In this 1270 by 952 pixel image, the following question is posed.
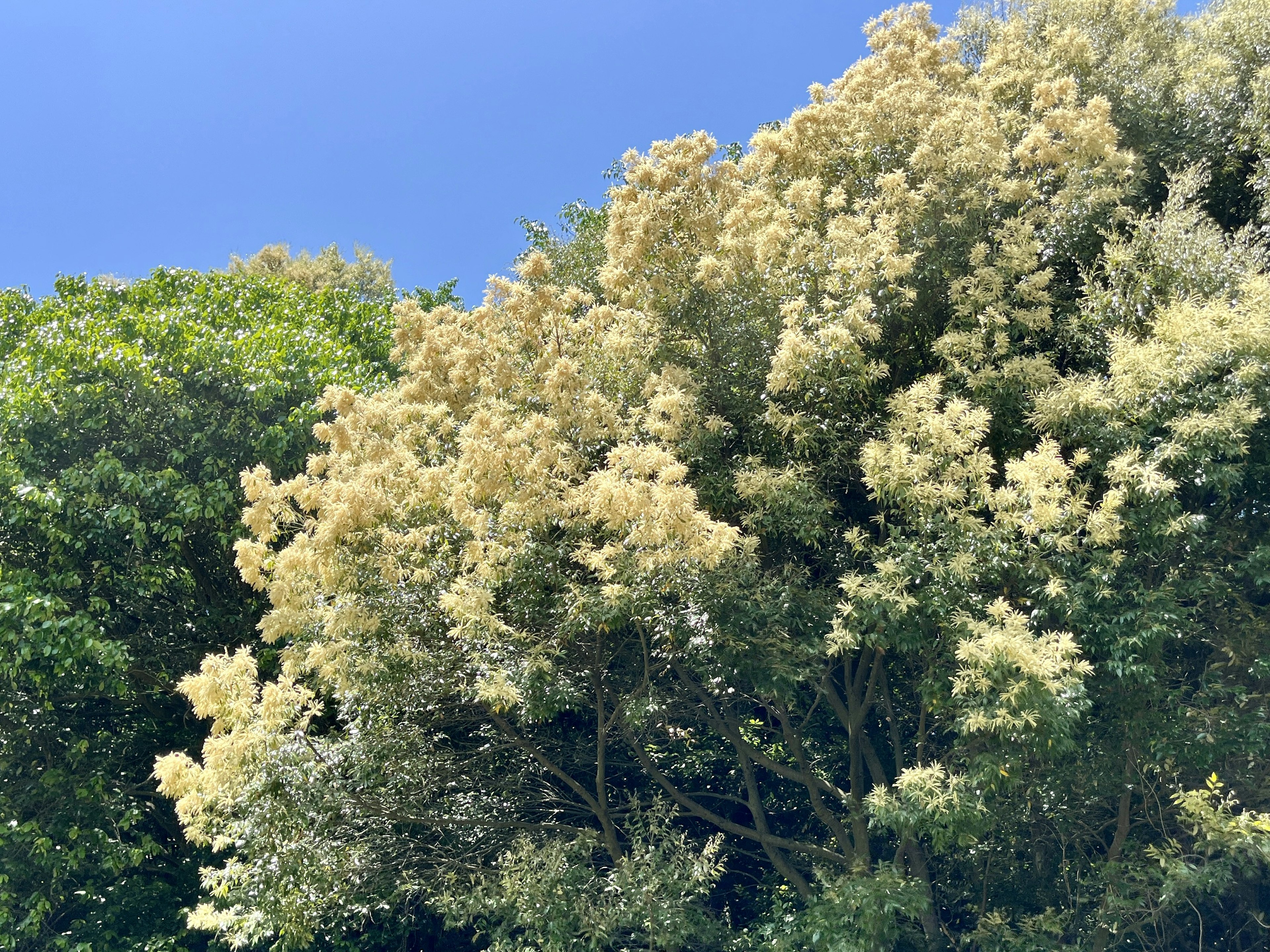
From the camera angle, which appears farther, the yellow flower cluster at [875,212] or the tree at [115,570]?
the tree at [115,570]

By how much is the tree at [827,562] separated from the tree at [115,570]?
1285 millimetres

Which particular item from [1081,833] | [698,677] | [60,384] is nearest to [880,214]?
[698,677]

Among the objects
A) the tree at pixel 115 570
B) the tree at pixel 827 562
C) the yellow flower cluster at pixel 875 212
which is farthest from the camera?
the tree at pixel 115 570

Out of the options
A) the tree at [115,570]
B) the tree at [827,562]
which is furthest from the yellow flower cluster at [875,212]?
the tree at [115,570]

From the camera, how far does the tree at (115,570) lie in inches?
360

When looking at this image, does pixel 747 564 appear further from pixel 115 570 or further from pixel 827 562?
pixel 115 570

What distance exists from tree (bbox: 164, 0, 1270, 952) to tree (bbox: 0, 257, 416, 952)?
1.29 m

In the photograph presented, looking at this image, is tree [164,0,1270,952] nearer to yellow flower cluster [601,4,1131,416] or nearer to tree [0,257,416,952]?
yellow flower cluster [601,4,1131,416]

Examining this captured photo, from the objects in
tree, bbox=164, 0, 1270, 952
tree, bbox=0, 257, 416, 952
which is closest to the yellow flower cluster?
tree, bbox=164, 0, 1270, 952

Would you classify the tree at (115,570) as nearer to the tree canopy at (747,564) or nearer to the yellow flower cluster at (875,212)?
the tree canopy at (747,564)

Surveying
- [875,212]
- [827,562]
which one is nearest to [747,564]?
[827,562]

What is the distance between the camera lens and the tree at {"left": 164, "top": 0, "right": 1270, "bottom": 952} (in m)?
6.88

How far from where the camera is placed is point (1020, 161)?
923cm

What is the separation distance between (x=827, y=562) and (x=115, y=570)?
7461mm
